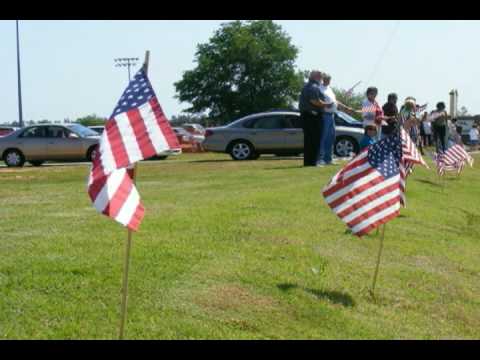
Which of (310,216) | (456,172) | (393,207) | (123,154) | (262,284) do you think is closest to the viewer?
(123,154)

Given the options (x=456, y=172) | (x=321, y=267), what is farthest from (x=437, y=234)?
(x=456, y=172)

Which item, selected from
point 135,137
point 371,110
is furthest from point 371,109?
point 135,137

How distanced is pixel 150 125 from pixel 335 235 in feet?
15.6

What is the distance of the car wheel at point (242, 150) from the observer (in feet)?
77.4

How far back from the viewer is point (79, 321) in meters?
5.82

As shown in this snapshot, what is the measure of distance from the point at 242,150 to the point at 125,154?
727 inches

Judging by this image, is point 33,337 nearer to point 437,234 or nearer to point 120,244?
point 120,244

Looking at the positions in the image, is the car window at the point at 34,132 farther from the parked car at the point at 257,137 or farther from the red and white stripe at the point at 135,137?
the red and white stripe at the point at 135,137

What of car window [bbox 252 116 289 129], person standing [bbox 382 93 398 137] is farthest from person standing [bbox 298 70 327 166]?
car window [bbox 252 116 289 129]

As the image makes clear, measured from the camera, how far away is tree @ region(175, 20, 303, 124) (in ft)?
304

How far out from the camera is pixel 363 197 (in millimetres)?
7641

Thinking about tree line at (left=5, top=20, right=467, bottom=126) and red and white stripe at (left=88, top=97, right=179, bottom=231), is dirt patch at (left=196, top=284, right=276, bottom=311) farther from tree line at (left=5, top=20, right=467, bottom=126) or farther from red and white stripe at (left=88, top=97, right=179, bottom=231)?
tree line at (left=5, top=20, right=467, bottom=126)

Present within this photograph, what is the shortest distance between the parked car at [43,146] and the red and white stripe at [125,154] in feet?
65.0
